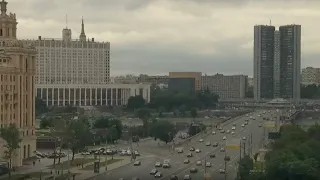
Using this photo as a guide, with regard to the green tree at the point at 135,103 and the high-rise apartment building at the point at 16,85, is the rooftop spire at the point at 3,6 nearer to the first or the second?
the high-rise apartment building at the point at 16,85

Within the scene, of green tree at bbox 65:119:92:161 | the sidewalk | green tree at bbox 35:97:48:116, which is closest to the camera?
the sidewalk

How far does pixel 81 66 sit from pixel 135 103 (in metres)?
37.9

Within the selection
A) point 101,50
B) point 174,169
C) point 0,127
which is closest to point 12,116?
point 0,127

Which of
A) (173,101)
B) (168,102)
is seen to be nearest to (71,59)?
(168,102)

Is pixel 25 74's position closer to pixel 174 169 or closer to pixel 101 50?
pixel 174 169

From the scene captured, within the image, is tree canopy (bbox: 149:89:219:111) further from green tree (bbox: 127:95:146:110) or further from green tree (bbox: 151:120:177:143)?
green tree (bbox: 151:120:177:143)

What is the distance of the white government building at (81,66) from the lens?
153250 mm

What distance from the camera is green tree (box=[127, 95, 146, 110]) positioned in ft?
465

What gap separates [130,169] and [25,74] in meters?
11.1

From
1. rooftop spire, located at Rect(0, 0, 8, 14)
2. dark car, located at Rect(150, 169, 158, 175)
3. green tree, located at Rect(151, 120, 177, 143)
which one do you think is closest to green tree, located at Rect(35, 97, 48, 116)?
green tree, located at Rect(151, 120, 177, 143)

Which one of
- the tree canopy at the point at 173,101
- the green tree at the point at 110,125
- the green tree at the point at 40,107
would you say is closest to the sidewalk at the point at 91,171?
the green tree at the point at 110,125

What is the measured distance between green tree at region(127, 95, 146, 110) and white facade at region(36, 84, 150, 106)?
8.39 meters

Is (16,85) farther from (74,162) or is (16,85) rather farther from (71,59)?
(71,59)

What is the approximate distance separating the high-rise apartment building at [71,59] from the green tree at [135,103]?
2959 centimetres
